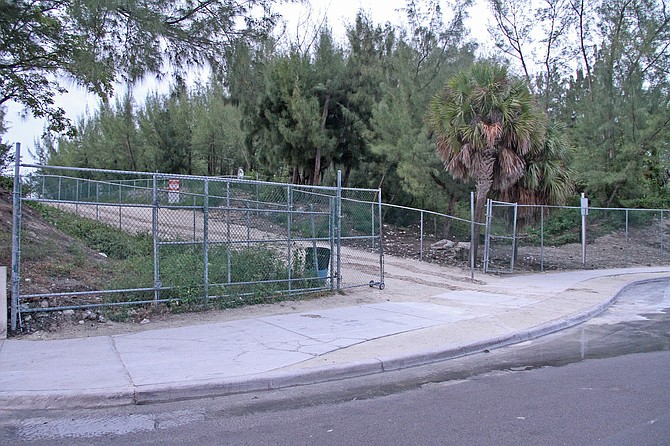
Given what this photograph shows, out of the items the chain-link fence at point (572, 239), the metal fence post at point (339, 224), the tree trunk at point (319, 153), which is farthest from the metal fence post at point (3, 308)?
the tree trunk at point (319, 153)

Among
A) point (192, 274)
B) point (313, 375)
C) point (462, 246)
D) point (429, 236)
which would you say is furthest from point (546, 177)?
point (313, 375)

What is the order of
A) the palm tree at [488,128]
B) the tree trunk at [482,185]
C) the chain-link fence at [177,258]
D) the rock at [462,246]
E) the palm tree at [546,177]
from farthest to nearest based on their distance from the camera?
the rock at [462,246] < the palm tree at [546,177] < the tree trunk at [482,185] < the palm tree at [488,128] < the chain-link fence at [177,258]

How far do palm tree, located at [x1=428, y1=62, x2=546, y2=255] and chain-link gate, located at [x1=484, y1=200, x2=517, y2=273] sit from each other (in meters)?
0.97

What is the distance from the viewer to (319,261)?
12.8m

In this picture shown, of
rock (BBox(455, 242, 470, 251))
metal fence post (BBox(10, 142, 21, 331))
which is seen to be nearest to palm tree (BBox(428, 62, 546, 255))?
rock (BBox(455, 242, 470, 251))

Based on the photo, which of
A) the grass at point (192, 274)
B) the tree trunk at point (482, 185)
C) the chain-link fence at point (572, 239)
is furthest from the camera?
the chain-link fence at point (572, 239)

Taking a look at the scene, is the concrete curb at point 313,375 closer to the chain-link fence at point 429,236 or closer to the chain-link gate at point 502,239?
the chain-link gate at point 502,239

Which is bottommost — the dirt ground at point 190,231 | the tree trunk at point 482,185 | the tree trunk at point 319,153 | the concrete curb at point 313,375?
the concrete curb at point 313,375

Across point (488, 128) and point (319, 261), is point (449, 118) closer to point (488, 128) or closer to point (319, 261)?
point (488, 128)

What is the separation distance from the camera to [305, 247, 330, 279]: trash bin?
40.7 feet

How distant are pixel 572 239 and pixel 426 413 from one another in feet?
74.2

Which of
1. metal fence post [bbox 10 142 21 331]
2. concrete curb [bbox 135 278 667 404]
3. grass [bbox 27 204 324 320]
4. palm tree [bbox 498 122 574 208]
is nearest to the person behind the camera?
concrete curb [bbox 135 278 667 404]

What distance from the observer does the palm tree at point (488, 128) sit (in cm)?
1734

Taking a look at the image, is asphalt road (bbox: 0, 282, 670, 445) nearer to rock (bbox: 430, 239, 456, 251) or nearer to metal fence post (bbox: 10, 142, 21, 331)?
metal fence post (bbox: 10, 142, 21, 331)
